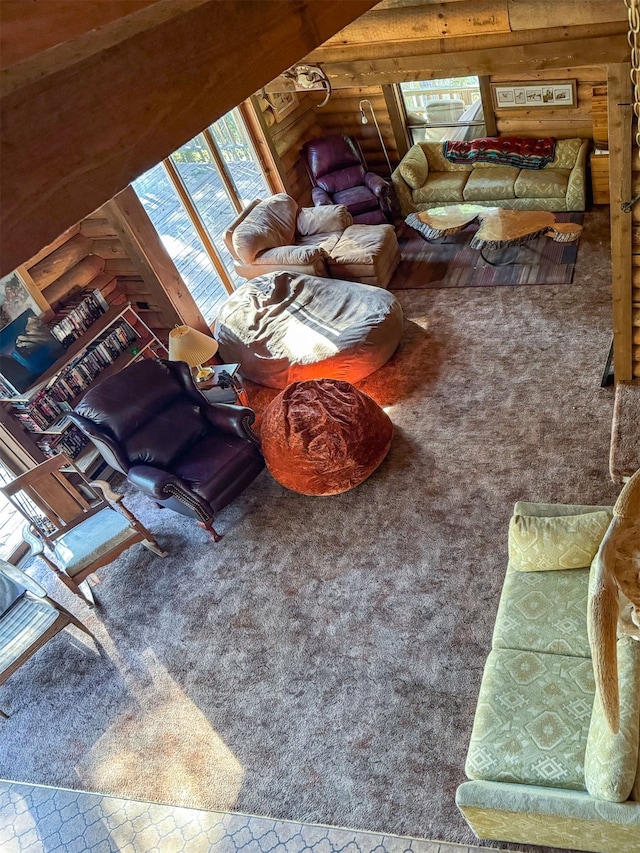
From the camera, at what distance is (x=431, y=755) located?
10.6 ft

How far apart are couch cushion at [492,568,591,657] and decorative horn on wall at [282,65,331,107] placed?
3161 millimetres

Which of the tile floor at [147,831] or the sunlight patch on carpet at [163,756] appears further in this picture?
the sunlight patch on carpet at [163,756]

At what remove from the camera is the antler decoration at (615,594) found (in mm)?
2170

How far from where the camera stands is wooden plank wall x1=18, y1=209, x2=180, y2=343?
4.86 m

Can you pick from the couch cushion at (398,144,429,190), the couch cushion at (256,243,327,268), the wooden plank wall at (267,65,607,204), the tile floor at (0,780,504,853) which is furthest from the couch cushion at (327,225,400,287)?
the tile floor at (0,780,504,853)

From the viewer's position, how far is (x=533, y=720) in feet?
8.96

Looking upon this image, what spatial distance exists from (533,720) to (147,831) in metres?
2.04

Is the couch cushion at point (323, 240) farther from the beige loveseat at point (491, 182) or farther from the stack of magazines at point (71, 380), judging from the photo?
the stack of magazines at point (71, 380)

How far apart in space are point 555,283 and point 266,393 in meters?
2.78

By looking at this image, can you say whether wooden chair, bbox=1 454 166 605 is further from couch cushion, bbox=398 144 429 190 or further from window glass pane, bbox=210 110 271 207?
couch cushion, bbox=398 144 429 190

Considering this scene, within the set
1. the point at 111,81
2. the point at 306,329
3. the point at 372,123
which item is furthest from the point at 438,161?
the point at 111,81

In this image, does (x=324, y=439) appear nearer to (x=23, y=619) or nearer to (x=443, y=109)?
(x=23, y=619)

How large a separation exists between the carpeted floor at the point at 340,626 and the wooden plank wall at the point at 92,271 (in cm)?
184

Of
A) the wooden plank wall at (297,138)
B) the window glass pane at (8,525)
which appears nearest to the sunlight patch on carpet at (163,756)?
the window glass pane at (8,525)
